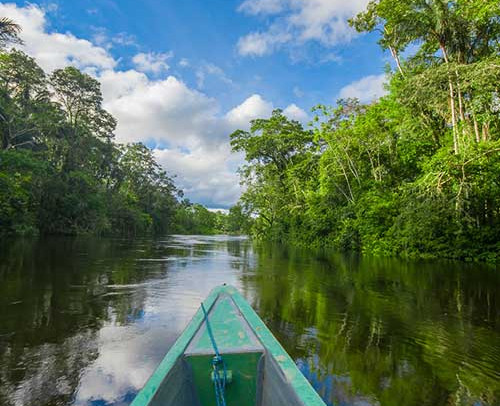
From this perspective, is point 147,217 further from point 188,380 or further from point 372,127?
point 188,380

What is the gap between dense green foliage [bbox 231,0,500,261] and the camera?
12125mm

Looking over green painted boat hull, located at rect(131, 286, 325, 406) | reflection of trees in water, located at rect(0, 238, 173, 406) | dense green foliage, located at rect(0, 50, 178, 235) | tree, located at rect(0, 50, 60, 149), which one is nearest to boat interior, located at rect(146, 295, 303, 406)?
green painted boat hull, located at rect(131, 286, 325, 406)

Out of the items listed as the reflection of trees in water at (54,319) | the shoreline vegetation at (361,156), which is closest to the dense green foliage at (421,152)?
the shoreline vegetation at (361,156)

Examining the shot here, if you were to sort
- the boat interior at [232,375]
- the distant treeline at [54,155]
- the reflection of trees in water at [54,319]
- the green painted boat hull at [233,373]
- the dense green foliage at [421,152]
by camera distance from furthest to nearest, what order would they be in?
1. the distant treeline at [54,155]
2. the dense green foliage at [421,152]
3. the reflection of trees in water at [54,319]
4. the boat interior at [232,375]
5. the green painted boat hull at [233,373]

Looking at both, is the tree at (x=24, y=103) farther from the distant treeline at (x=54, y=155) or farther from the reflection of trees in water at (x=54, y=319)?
the reflection of trees in water at (x=54, y=319)

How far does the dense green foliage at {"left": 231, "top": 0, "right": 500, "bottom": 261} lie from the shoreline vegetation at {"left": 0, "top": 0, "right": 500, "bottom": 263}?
7 centimetres

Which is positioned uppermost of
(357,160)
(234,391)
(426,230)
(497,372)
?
(357,160)

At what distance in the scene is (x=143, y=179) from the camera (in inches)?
2100

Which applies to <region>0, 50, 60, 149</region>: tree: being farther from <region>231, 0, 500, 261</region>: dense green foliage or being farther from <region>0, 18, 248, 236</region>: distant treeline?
<region>231, 0, 500, 261</region>: dense green foliage

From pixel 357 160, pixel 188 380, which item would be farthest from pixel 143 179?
pixel 188 380

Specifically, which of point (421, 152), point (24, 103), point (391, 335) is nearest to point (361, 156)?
point (421, 152)

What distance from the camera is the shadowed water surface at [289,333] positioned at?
3.01 m

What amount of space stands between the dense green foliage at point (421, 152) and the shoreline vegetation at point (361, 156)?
72 millimetres

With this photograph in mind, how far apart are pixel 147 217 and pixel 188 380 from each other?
52.3m
